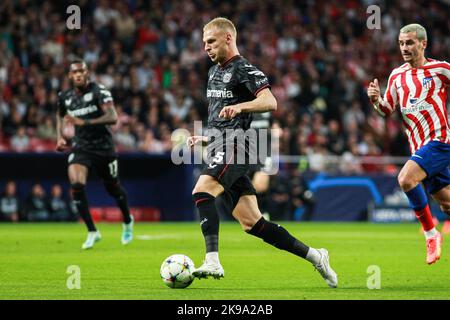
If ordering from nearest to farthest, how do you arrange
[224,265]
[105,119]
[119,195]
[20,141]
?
[224,265] < [105,119] < [119,195] < [20,141]

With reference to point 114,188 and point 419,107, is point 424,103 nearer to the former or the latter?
point 419,107

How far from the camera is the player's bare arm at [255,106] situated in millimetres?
7273

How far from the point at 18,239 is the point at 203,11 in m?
13.4

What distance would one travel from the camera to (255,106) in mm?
7543

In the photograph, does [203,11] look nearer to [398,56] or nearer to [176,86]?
[176,86]

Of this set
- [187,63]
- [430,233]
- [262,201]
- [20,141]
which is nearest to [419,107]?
[430,233]

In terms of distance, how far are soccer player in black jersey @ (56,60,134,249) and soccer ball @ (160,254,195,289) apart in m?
4.74

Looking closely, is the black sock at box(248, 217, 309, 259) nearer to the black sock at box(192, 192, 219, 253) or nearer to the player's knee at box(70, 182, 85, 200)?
the black sock at box(192, 192, 219, 253)

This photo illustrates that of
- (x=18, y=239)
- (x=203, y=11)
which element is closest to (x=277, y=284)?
(x=18, y=239)

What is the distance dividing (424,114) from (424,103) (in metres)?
0.11

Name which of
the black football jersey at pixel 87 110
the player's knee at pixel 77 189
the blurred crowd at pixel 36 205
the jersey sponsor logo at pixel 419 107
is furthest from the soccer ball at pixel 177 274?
the blurred crowd at pixel 36 205

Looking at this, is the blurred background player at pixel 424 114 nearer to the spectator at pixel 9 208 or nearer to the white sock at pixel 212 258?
the white sock at pixel 212 258

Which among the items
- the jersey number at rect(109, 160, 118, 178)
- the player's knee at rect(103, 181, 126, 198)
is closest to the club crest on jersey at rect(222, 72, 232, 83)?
the jersey number at rect(109, 160, 118, 178)

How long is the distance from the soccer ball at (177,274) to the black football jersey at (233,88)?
1258 millimetres
